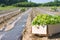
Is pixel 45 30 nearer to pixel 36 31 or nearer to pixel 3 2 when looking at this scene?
pixel 36 31

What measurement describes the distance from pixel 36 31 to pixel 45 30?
45.2 inches

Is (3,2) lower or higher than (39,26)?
lower

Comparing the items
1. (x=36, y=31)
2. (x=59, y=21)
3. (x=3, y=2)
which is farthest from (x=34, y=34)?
(x=3, y=2)

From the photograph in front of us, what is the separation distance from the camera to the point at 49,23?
19.3 m

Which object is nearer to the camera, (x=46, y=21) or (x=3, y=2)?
(x=46, y=21)

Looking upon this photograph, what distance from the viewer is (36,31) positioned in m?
19.6

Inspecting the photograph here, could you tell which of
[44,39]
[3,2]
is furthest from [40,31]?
[3,2]

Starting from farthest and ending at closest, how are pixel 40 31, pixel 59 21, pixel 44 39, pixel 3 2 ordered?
pixel 3 2
pixel 59 21
pixel 40 31
pixel 44 39

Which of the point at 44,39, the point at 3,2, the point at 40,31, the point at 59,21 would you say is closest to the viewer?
the point at 44,39

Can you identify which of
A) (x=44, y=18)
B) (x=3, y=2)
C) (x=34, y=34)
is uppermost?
(x=44, y=18)

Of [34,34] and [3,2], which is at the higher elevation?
[34,34]

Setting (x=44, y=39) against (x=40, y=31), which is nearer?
(x=44, y=39)

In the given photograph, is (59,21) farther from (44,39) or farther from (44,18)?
(44,39)

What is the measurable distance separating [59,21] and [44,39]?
3.37 metres
